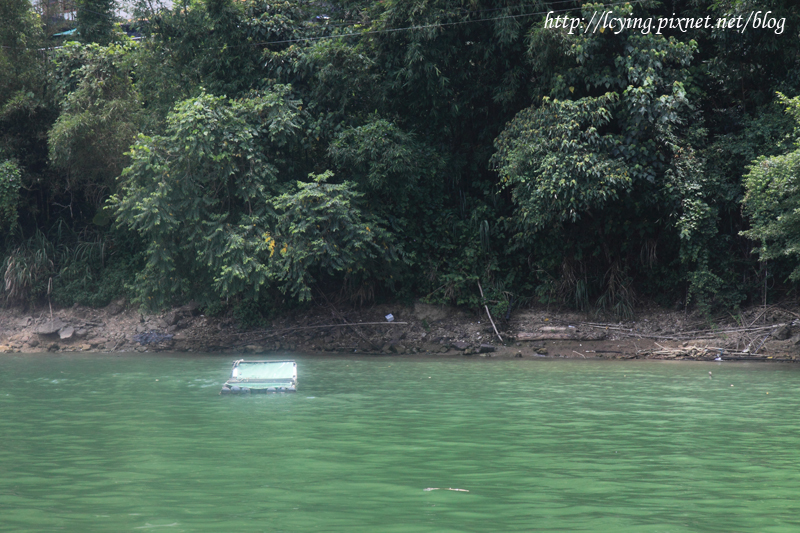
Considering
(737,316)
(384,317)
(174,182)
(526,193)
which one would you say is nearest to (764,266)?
(737,316)

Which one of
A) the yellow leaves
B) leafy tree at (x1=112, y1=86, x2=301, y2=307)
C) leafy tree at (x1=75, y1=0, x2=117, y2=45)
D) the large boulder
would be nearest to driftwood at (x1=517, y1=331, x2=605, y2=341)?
the large boulder

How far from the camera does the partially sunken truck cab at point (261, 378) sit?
1234 centimetres

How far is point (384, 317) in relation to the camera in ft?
73.6

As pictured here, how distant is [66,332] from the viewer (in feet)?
75.8

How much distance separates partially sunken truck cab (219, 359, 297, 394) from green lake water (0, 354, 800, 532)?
327 mm

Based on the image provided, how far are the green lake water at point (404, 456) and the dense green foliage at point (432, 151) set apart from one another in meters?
6.36

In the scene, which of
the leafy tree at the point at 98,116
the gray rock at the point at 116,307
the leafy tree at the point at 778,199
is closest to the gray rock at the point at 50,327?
the gray rock at the point at 116,307

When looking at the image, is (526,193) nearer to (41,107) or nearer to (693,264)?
(693,264)

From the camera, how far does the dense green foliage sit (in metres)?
18.9

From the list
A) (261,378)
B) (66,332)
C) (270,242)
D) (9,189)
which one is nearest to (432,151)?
(270,242)

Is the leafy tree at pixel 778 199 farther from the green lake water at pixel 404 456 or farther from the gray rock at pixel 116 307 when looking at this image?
the gray rock at pixel 116 307

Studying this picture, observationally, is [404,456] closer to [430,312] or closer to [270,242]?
[270,242]

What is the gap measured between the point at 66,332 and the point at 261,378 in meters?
12.9

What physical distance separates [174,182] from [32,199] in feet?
33.9
